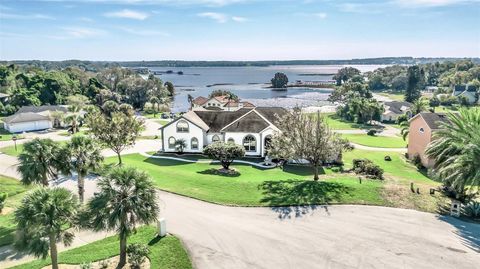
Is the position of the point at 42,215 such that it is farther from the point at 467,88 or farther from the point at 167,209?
the point at 467,88

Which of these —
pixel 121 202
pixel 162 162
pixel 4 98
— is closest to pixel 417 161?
Answer: pixel 162 162

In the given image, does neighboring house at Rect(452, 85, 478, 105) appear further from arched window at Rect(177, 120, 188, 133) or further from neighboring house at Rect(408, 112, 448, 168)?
arched window at Rect(177, 120, 188, 133)

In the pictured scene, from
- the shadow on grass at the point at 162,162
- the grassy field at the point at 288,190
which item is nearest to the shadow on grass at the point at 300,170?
the grassy field at the point at 288,190

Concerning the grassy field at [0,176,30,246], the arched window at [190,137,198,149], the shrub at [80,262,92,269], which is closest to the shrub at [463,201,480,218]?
the shrub at [80,262,92,269]

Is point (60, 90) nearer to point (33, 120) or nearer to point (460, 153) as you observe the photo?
point (33, 120)

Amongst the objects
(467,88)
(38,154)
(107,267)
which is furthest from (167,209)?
(467,88)

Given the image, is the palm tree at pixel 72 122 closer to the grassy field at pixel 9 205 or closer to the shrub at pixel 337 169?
the grassy field at pixel 9 205
